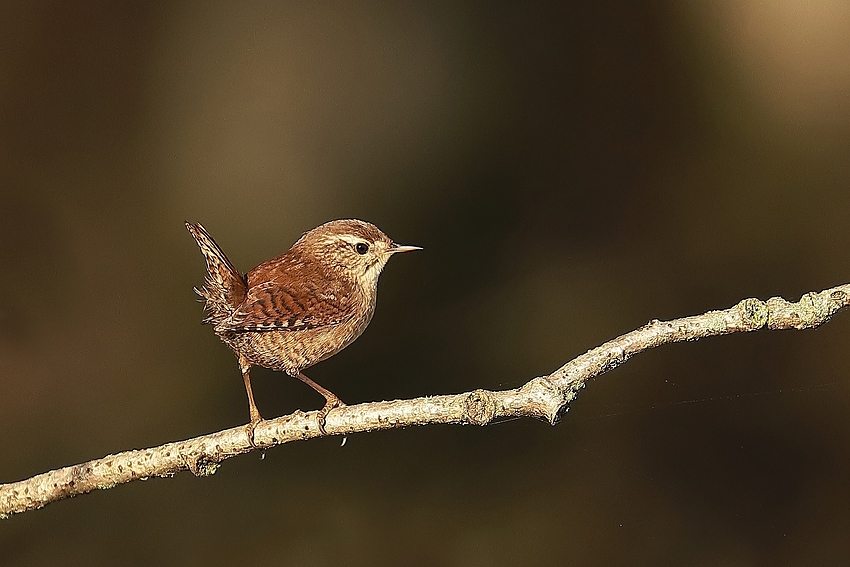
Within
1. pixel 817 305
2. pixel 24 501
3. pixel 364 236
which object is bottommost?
pixel 24 501

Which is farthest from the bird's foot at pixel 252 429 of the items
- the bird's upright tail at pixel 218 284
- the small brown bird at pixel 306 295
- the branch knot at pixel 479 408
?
the branch knot at pixel 479 408

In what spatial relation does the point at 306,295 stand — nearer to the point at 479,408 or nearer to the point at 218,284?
the point at 218,284

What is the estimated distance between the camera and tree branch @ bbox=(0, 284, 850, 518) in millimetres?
650

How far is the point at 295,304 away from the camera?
80cm

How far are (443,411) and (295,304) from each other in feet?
0.65

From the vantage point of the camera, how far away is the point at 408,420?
72 cm

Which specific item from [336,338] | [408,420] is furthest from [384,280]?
[408,420]

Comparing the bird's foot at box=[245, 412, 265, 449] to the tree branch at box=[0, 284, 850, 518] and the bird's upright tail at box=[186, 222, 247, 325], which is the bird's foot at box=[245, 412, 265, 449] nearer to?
the tree branch at box=[0, 284, 850, 518]

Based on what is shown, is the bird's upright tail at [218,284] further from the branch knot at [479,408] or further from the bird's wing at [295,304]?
the branch knot at [479,408]

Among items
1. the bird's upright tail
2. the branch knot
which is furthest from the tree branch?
the bird's upright tail

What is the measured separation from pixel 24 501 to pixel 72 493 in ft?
0.22

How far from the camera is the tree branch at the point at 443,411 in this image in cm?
65

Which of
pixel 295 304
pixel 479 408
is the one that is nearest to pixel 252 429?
pixel 295 304

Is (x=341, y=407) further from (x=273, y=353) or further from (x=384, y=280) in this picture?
(x=384, y=280)
